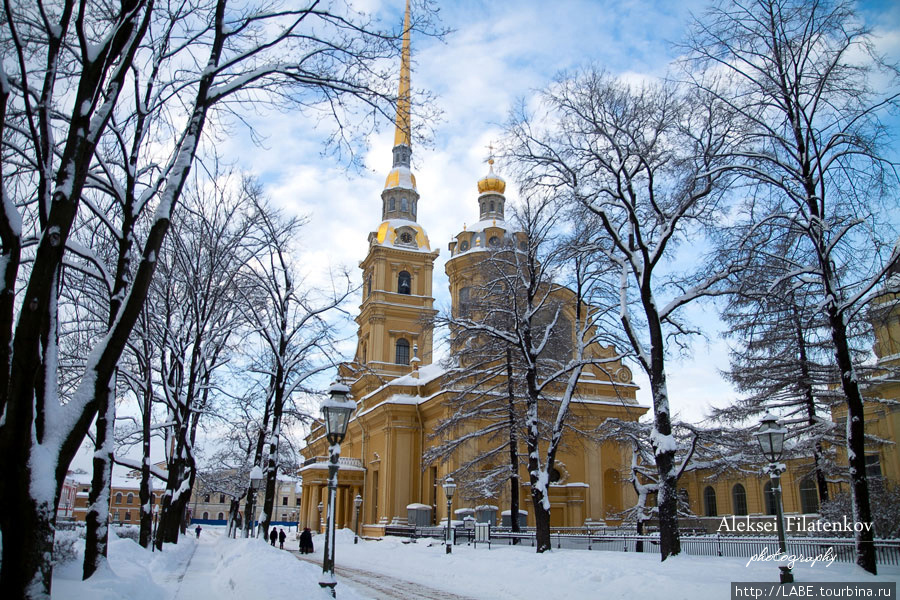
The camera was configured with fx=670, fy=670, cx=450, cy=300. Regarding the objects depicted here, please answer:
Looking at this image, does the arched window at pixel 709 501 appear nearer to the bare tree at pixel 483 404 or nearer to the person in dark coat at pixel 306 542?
the bare tree at pixel 483 404

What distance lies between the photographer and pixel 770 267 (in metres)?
15.0

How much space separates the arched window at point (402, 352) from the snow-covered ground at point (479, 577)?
29953mm

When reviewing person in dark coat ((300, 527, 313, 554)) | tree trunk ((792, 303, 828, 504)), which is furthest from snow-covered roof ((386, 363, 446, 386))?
tree trunk ((792, 303, 828, 504))

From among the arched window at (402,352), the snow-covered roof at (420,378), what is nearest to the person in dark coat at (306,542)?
the snow-covered roof at (420,378)

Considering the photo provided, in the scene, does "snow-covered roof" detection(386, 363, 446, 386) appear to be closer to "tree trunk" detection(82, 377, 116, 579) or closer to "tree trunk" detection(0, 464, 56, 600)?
"tree trunk" detection(82, 377, 116, 579)

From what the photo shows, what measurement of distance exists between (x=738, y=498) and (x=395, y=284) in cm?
2810

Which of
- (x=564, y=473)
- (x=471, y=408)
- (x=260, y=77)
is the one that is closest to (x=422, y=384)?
(x=564, y=473)

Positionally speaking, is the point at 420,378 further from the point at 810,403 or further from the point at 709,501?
the point at 810,403

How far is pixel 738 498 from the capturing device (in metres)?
43.1

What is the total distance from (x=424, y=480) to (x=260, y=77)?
1372 inches

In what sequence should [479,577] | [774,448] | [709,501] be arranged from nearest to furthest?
[774,448]
[479,577]
[709,501]

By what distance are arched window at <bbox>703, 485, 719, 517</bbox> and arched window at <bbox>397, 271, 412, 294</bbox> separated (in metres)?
25.6

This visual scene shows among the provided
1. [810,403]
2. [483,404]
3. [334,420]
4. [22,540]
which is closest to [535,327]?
[483,404]

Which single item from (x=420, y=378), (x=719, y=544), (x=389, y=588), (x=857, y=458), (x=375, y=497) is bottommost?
(x=389, y=588)
